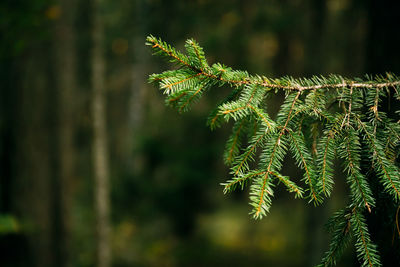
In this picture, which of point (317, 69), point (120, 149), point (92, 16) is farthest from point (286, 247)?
point (120, 149)

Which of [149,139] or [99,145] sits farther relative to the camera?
[149,139]

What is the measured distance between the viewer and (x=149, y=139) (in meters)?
7.88

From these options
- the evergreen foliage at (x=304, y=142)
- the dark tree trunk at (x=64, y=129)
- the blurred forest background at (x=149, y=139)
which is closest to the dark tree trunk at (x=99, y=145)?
the blurred forest background at (x=149, y=139)

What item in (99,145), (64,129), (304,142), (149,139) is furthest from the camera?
(149,139)

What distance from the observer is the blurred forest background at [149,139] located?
6051 mm

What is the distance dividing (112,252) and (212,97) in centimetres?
608

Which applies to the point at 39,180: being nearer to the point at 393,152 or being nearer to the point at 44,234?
the point at 44,234

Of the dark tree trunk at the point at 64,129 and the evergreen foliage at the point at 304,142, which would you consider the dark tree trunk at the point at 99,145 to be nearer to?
the dark tree trunk at the point at 64,129

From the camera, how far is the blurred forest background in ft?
19.9

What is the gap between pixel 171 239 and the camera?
9.84 metres

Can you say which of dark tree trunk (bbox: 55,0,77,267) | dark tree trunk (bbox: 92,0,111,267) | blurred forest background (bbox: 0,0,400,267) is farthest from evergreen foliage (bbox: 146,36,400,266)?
dark tree trunk (bbox: 55,0,77,267)

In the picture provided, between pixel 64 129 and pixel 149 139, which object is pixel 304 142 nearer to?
pixel 64 129

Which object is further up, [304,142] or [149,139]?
[149,139]

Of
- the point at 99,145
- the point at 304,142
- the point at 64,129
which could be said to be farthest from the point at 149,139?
the point at 304,142
